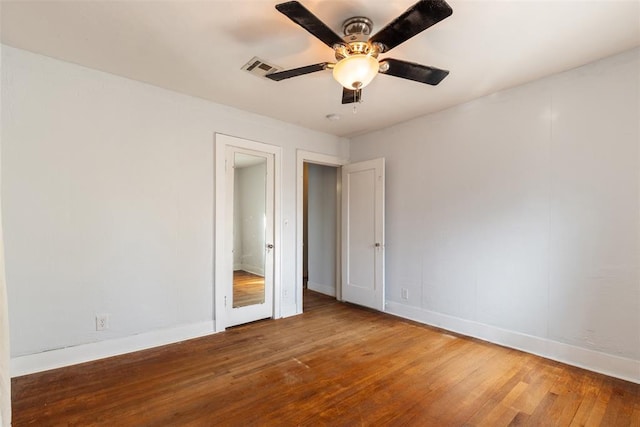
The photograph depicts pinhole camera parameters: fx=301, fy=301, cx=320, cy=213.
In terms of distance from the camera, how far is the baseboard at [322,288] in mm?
5027

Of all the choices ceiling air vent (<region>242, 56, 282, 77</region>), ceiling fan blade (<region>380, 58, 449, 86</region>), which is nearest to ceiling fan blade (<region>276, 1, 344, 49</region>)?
ceiling fan blade (<region>380, 58, 449, 86</region>)

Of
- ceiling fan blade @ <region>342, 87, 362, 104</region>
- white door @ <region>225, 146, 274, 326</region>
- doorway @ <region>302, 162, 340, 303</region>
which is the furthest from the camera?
doorway @ <region>302, 162, 340, 303</region>

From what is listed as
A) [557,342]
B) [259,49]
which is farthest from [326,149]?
[557,342]

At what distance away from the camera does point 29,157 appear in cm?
245

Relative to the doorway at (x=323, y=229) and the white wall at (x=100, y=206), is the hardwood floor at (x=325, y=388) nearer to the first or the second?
the white wall at (x=100, y=206)

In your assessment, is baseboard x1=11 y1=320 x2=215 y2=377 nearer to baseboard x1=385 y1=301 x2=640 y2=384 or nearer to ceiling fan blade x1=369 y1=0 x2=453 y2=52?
baseboard x1=385 y1=301 x2=640 y2=384

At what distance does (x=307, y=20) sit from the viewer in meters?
1.61

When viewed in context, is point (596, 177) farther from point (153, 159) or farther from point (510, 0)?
point (153, 159)

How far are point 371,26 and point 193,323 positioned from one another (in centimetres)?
322

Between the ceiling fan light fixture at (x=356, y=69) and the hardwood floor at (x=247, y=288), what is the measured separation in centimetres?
257

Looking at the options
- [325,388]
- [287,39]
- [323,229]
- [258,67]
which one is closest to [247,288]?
[325,388]

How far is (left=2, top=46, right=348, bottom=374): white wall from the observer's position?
7.93ft

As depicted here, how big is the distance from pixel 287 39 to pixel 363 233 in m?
2.80

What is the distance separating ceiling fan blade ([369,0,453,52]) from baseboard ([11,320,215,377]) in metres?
3.19
